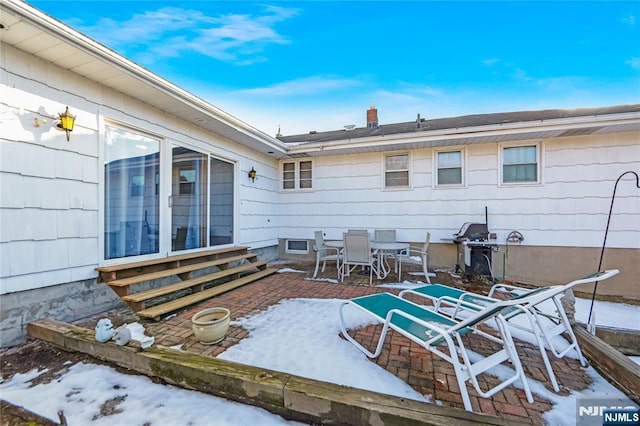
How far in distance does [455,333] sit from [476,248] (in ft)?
14.1

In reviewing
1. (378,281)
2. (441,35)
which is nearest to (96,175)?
(378,281)

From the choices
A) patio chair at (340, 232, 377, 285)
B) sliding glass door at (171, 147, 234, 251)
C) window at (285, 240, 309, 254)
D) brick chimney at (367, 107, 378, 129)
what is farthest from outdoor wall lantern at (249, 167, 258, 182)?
brick chimney at (367, 107, 378, 129)

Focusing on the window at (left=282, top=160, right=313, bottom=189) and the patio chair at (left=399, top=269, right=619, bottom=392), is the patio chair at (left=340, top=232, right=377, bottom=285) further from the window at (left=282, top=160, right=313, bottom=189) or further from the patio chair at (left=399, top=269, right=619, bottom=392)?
the window at (left=282, top=160, right=313, bottom=189)

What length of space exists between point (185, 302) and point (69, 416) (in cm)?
195

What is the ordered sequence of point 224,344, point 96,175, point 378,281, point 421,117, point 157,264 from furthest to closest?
point 421,117
point 378,281
point 157,264
point 96,175
point 224,344

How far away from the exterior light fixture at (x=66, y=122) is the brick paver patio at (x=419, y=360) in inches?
91.3

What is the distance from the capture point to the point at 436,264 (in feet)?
21.2

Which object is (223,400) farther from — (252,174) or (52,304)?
(252,174)

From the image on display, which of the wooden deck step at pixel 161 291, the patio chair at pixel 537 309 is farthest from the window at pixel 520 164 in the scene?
the wooden deck step at pixel 161 291

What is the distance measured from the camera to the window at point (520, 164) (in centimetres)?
589

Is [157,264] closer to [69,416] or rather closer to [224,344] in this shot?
[224,344]

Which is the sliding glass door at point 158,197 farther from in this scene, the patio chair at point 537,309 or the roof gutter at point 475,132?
the patio chair at point 537,309

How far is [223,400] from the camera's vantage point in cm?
179

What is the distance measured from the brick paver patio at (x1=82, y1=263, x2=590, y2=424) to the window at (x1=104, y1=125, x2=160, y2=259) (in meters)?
1.20
